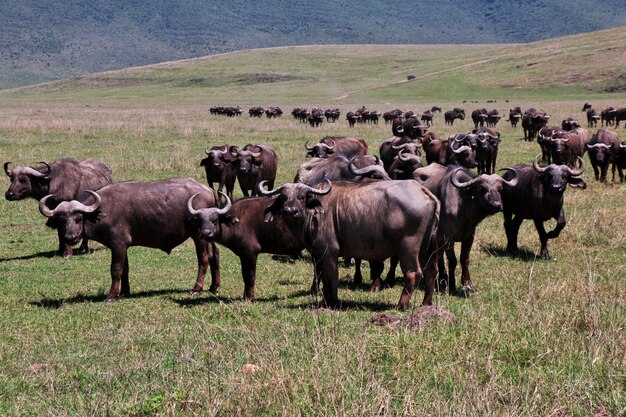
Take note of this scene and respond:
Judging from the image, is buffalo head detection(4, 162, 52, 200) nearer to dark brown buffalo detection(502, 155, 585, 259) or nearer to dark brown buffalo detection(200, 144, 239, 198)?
dark brown buffalo detection(200, 144, 239, 198)

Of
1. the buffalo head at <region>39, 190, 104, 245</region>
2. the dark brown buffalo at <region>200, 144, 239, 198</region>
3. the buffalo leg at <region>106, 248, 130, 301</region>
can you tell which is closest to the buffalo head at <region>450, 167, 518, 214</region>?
the buffalo leg at <region>106, 248, 130, 301</region>

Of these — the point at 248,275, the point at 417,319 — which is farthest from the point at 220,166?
the point at 417,319

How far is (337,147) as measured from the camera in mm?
18984

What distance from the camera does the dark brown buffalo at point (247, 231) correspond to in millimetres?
9711

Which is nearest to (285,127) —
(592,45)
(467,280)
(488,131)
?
(488,131)

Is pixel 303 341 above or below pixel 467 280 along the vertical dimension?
above

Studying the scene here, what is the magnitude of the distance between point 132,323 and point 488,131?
16874mm

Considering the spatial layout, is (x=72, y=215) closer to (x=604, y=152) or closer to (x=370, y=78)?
(x=604, y=152)

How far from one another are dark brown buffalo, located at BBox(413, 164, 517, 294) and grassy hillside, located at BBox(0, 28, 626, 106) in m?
78.3

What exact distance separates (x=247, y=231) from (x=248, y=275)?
1.97ft

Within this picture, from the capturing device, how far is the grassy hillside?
94.4 metres

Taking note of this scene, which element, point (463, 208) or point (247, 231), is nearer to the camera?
point (247, 231)

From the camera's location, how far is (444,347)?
6316mm

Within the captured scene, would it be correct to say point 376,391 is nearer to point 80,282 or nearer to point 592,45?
point 80,282
